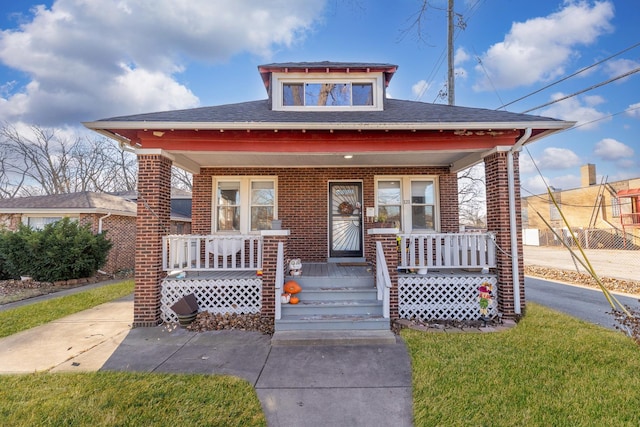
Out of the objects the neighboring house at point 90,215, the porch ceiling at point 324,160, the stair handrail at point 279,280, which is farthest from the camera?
the neighboring house at point 90,215

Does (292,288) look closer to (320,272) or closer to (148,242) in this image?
(320,272)

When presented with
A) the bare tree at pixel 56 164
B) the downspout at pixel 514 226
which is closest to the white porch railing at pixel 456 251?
the downspout at pixel 514 226

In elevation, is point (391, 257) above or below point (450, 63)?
below

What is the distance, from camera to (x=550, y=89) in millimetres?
9688

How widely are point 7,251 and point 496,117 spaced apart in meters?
15.2

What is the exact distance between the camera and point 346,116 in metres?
6.66

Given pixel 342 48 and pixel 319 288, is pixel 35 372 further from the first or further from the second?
pixel 342 48

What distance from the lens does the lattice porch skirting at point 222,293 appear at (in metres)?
5.73

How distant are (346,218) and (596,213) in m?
27.3

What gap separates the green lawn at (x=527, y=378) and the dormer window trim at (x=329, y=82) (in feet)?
18.6

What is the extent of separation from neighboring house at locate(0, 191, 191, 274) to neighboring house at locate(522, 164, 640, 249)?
2312 cm

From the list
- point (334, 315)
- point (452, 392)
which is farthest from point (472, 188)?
point (452, 392)

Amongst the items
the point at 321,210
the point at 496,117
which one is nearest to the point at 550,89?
the point at 496,117

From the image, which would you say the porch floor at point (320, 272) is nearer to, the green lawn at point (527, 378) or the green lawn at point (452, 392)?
the green lawn at point (527, 378)
